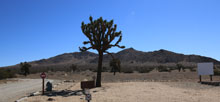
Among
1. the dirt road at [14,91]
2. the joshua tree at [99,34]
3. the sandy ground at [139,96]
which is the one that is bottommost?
the dirt road at [14,91]

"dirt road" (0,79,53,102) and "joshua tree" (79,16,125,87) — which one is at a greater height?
"joshua tree" (79,16,125,87)

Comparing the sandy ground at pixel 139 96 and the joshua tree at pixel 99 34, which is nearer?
the sandy ground at pixel 139 96

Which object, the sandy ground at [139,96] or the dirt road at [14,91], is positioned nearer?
the sandy ground at [139,96]

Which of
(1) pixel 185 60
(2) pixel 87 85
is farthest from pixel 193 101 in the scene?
(1) pixel 185 60

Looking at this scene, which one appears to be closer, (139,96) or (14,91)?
(139,96)

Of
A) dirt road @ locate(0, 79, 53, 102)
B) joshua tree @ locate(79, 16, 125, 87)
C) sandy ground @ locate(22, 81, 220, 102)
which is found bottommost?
dirt road @ locate(0, 79, 53, 102)

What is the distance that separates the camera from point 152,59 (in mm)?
100312

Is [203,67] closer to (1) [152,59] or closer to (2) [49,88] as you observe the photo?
(2) [49,88]

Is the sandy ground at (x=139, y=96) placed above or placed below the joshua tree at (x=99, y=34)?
below

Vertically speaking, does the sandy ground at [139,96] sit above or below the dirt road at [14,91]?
above

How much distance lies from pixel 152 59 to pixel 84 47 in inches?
3332

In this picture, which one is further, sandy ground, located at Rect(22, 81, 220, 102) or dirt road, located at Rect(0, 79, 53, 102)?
dirt road, located at Rect(0, 79, 53, 102)

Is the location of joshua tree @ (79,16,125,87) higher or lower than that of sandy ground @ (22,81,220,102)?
higher

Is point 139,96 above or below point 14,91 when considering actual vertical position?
→ above
